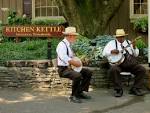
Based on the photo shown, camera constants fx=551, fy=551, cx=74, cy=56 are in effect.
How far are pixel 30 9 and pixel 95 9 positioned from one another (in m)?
4.79

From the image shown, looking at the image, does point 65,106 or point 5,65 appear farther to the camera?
point 5,65

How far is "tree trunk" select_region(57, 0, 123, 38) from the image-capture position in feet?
48.6

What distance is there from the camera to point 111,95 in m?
11.8

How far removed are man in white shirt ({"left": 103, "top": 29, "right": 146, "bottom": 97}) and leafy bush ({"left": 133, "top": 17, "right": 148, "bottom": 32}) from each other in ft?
19.2

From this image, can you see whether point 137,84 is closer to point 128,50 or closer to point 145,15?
point 128,50

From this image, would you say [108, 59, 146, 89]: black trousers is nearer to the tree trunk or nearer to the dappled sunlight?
the dappled sunlight

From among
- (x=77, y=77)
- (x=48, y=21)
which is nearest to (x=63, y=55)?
(x=77, y=77)

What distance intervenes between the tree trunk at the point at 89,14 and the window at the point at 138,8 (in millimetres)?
3879

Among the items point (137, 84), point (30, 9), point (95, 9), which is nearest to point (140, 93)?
point (137, 84)

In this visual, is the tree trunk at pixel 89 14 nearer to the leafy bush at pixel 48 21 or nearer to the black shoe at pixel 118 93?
the leafy bush at pixel 48 21

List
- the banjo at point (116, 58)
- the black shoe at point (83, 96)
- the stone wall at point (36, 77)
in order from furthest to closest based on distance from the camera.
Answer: the stone wall at point (36, 77)
the banjo at point (116, 58)
the black shoe at point (83, 96)

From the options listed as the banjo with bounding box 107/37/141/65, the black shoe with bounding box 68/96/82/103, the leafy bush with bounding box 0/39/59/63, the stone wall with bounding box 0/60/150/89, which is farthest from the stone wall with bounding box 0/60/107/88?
the black shoe with bounding box 68/96/82/103

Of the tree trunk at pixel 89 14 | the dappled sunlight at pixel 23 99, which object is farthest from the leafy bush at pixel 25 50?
the dappled sunlight at pixel 23 99

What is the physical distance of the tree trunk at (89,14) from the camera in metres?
14.8
